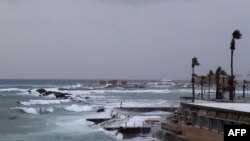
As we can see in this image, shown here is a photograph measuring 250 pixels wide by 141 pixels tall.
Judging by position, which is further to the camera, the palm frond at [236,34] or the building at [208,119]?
the palm frond at [236,34]

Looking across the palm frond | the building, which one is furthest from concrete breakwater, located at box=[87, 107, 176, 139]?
the palm frond

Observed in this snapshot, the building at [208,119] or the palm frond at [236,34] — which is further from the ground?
the palm frond at [236,34]

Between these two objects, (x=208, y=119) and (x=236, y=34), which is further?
(x=236, y=34)

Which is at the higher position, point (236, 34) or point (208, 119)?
point (236, 34)

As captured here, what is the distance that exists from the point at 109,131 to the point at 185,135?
1106cm

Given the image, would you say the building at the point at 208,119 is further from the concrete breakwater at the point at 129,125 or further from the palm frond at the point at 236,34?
the palm frond at the point at 236,34

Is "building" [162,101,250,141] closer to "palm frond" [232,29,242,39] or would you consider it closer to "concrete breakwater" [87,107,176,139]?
"concrete breakwater" [87,107,176,139]

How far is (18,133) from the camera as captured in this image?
41.9m

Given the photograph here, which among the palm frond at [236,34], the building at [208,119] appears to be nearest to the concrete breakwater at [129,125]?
the building at [208,119]

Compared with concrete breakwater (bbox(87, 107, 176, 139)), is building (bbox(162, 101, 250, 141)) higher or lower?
higher

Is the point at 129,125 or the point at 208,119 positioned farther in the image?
the point at 129,125

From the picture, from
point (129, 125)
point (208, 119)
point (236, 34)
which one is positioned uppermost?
point (236, 34)

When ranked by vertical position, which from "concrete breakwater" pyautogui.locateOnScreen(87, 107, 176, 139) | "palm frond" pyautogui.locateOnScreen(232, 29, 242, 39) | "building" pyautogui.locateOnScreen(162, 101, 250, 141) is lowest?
"concrete breakwater" pyautogui.locateOnScreen(87, 107, 176, 139)

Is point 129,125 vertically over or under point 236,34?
under
